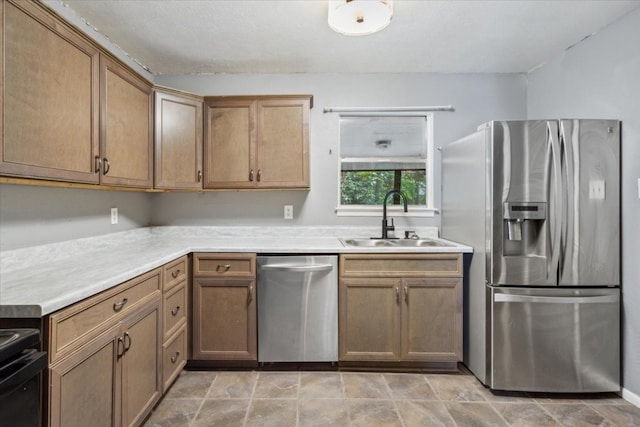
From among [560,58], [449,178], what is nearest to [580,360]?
[449,178]

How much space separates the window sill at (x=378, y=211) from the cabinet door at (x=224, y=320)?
1.08 metres

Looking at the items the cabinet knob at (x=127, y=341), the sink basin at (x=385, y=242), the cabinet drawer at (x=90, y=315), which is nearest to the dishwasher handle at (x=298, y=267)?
the sink basin at (x=385, y=242)

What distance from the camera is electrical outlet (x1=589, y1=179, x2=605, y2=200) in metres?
1.93

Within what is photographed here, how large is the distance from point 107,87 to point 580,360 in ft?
10.9

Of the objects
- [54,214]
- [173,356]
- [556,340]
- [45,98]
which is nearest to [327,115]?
[45,98]

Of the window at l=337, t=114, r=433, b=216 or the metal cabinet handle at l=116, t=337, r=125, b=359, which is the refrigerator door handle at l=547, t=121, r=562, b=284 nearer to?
the window at l=337, t=114, r=433, b=216

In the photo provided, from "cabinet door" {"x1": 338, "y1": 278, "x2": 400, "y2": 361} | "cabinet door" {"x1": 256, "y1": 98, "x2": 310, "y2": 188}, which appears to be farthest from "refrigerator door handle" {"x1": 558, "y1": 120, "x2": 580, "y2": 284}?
"cabinet door" {"x1": 256, "y1": 98, "x2": 310, "y2": 188}

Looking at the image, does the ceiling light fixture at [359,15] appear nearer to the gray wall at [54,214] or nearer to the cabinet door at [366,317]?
the cabinet door at [366,317]

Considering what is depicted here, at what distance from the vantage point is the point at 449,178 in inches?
102

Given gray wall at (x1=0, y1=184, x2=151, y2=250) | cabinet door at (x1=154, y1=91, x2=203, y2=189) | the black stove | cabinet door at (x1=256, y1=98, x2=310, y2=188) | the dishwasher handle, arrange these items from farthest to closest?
1. cabinet door at (x1=256, y1=98, x2=310, y2=188)
2. cabinet door at (x1=154, y1=91, x2=203, y2=189)
3. the dishwasher handle
4. gray wall at (x1=0, y1=184, x2=151, y2=250)
5. the black stove

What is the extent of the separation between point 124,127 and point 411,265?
2.13m

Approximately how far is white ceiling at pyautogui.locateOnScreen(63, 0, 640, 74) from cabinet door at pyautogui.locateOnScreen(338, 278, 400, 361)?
1781 mm

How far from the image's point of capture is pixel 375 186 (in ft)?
9.60

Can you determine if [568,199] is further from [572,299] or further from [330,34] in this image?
[330,34]
